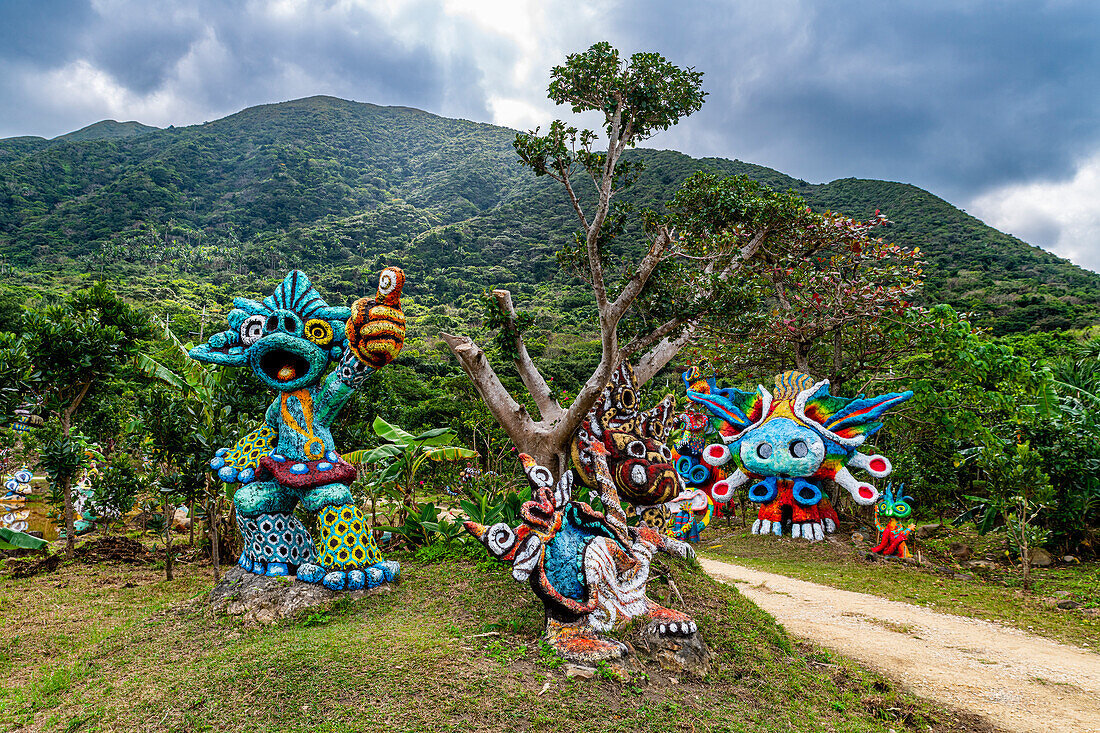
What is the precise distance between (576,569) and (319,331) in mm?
3603

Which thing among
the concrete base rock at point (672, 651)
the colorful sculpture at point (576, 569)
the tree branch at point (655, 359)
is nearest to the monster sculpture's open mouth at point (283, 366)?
the colorful sculpture at point (576, 569)

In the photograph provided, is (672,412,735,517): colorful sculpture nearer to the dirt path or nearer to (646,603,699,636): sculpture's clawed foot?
the dirt path

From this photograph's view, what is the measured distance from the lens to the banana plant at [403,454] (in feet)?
27.3

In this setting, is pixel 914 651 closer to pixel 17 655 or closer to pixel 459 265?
pixel 17 655

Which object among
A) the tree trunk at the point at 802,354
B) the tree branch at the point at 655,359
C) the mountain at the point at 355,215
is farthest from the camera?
the mountain at the point at 355,215

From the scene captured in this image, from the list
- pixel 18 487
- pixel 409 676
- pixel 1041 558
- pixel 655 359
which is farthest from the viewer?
pixel 18 487

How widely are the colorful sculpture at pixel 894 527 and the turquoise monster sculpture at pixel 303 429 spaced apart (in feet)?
28.6

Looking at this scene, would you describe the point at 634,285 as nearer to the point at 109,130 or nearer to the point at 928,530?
the point at 928,530

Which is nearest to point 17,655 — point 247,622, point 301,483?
point 247,622

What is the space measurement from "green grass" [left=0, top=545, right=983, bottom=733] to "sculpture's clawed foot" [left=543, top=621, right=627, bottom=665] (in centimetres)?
12

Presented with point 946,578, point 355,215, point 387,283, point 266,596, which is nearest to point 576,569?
point 266,596

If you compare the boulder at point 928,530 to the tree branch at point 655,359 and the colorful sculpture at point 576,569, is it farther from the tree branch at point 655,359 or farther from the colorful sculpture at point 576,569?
the colorful sculpture at point 576,569

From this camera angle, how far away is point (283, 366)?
6062 millimetres

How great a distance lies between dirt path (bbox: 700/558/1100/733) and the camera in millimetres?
4637
